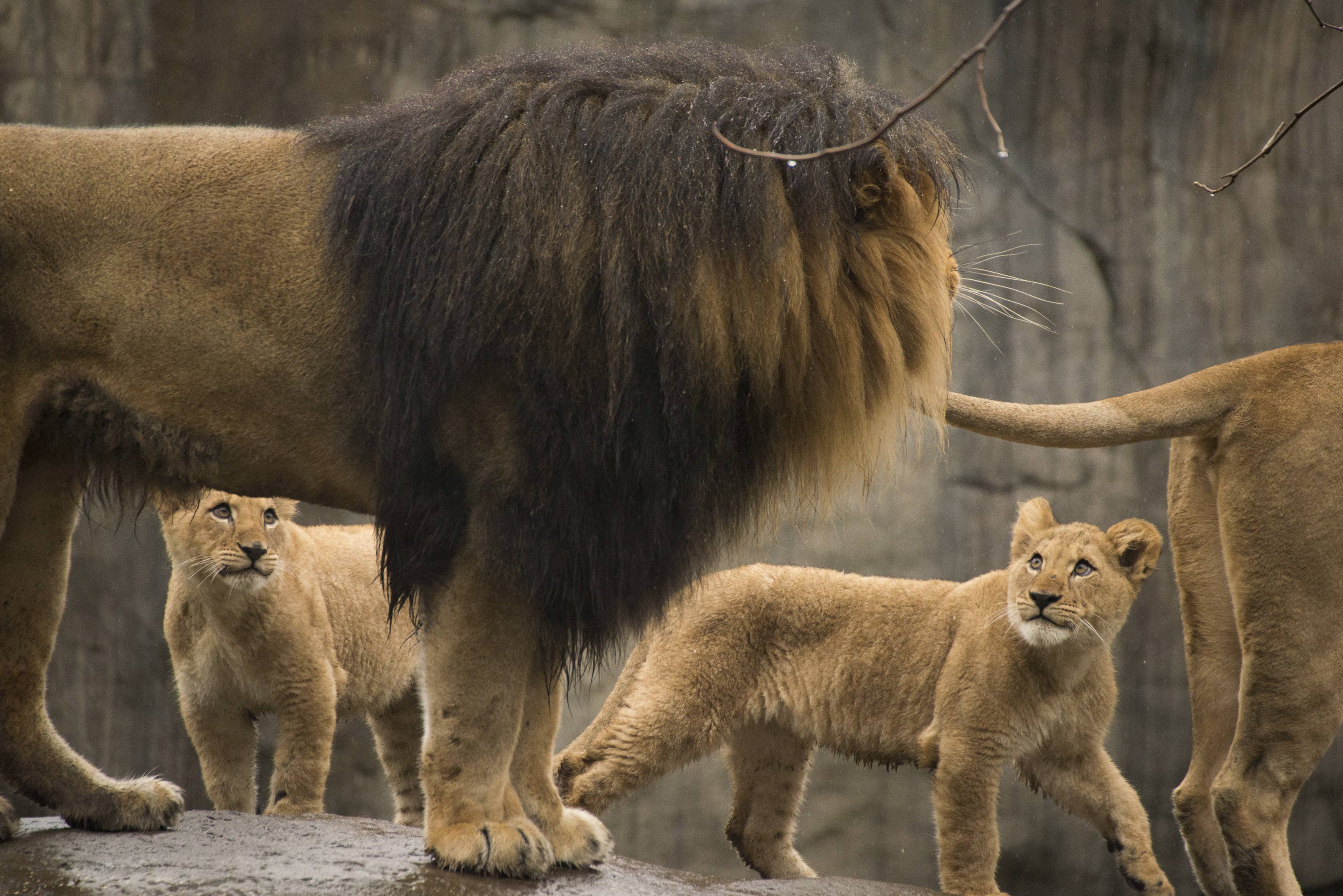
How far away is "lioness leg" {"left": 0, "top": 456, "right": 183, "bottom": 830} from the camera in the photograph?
113 inches

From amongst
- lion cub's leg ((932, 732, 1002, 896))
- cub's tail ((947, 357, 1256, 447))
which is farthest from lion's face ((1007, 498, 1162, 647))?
lion cub's leg ((932, 732, 1002, 896))

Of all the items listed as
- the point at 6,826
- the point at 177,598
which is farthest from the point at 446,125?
the point at 177,598

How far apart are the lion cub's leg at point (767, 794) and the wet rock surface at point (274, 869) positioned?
1356 mm

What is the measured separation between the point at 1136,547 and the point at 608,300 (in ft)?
7.87

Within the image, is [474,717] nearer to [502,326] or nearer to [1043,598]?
[502,326]

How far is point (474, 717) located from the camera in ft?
8.50

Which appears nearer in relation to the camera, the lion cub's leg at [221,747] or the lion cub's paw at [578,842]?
the lion cub's paw at [578,842]

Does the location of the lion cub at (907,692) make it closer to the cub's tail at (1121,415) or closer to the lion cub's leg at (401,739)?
the cub's tail at (1121,415)

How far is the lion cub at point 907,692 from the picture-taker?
4.06 meters

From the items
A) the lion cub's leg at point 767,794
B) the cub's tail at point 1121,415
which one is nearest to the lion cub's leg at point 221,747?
the lion cub's leg at point 767,794

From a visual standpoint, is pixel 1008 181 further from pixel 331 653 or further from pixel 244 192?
pixel 244 192

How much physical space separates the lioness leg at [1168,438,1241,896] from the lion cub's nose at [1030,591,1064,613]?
0.59 meters

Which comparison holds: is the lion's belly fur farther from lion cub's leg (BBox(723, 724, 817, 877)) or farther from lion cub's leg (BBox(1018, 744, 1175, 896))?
lion cub's leg (BBox(1018, 744, 1175, 896))

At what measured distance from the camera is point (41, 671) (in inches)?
115
